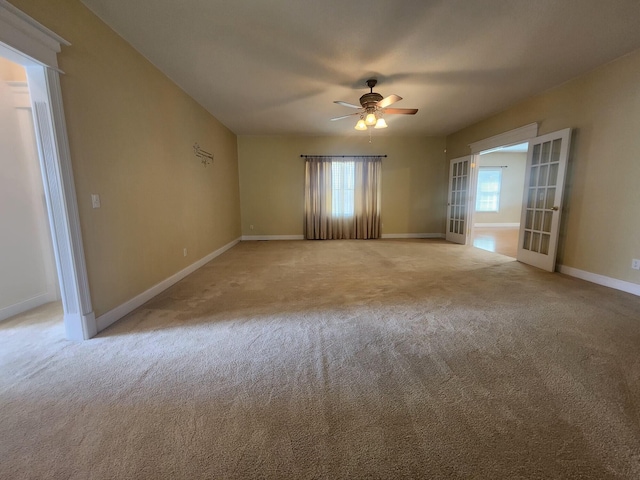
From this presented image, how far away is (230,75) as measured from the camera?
128 inches

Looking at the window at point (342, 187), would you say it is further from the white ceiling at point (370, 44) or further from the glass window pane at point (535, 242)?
the glass window pane at point (535, 242)

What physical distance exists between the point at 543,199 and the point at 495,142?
1.50 meters

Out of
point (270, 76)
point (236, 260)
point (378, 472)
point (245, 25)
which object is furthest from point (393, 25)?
point (236, 260)

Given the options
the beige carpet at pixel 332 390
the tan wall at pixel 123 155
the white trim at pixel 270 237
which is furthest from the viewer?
the white trim at pixel 270 237

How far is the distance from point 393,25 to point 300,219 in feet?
15.7

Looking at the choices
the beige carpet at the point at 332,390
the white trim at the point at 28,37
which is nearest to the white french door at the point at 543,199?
the beige carpet at the point at 332,390

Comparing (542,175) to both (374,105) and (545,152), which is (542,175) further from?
(374,105)

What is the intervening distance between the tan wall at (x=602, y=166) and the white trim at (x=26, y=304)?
251 inches

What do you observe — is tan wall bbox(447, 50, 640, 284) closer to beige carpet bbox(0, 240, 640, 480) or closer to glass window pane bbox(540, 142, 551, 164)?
glass window pane bbox(540, 142, 551, 164)

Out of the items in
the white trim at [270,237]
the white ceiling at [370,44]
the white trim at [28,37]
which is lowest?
the white trim at [270,237]

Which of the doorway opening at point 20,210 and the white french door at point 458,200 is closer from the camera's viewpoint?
the doorway opening at point 20,210

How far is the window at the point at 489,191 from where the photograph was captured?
8.71 m

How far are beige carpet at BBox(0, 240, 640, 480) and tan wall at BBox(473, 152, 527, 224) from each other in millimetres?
Answer: 6694

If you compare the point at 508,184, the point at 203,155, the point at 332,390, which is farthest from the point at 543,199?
the point at 508,184
